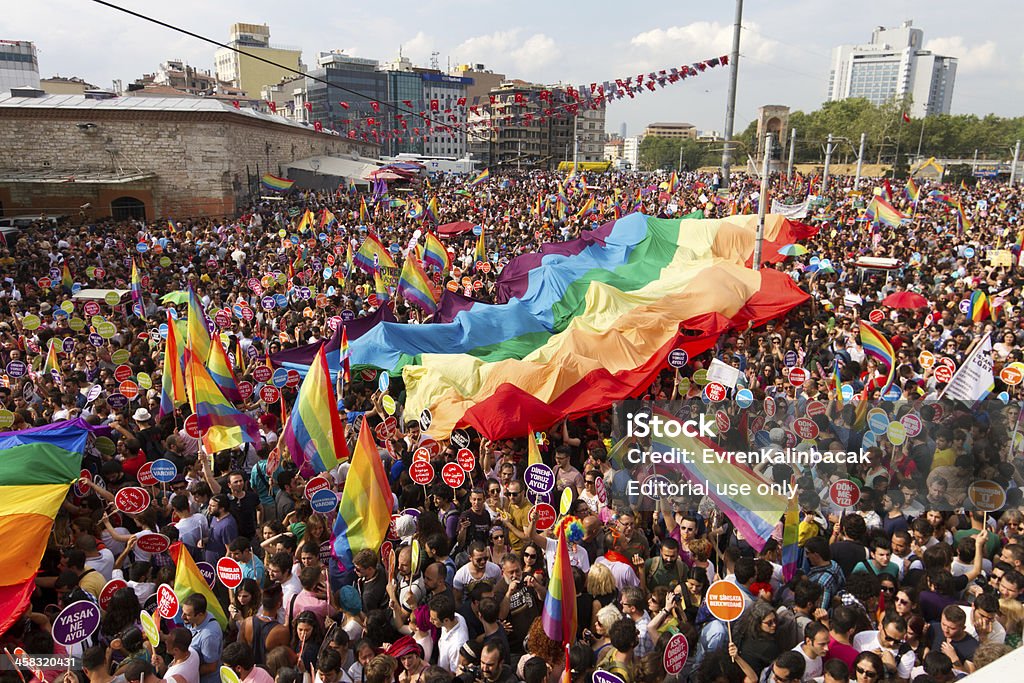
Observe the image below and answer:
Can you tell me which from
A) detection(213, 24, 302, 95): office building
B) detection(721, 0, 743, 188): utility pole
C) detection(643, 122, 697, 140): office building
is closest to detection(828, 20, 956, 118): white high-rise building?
detection(643, 122, 697, 140): office building

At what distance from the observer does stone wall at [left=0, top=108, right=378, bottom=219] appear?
27703 mm

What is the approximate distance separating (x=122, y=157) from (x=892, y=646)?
107 feet

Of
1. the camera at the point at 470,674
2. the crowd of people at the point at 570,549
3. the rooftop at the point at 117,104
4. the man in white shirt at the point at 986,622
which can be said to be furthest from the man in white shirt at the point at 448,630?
the rooftop at the point at 117,104

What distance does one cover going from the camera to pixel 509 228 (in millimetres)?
23016

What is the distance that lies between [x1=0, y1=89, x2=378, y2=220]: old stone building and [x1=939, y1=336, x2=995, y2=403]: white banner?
1114 inches

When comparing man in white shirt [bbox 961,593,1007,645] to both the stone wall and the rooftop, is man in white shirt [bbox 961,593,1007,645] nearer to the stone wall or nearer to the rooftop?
the stone wall

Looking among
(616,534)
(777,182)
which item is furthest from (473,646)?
(777,182)

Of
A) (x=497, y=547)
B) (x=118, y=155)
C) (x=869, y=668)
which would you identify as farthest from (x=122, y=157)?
(x=869, y=668)

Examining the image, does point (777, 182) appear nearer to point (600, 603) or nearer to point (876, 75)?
point (600, 603)

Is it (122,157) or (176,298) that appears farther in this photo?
(122,157)

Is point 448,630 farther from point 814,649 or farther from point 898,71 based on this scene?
point 898,71

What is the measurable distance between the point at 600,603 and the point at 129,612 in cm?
313

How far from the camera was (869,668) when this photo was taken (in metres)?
3.46

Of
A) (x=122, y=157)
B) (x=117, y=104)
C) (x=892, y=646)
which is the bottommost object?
(x=892, y=646)
